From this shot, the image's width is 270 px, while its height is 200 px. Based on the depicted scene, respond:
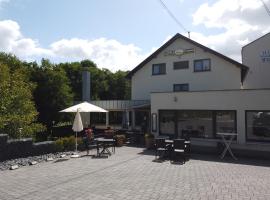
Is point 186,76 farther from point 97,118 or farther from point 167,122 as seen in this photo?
point 97,118

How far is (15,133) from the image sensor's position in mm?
17859

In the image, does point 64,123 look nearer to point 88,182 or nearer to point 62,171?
point 62,171

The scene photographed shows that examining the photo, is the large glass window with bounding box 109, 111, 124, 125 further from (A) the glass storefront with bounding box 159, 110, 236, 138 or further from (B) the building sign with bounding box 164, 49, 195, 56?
(A) the glass storefront with bounding box 159, 110, 236, 138

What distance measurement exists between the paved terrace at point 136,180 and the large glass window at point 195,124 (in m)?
3.52

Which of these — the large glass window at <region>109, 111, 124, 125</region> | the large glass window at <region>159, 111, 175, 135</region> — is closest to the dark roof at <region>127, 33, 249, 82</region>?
the large glass window at <region>109, 111, 124, 125</region>

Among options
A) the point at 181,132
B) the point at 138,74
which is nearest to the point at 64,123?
the point at 138,74

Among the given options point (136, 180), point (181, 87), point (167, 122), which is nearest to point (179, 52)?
point (181, 87)

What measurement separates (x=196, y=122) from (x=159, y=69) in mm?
9006

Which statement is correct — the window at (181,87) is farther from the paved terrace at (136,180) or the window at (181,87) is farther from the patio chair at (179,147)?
the paved terrace at (136,180)

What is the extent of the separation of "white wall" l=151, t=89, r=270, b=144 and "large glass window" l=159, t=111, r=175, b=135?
40 centimetres

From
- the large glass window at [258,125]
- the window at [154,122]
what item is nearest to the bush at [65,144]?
the window at [154,122]

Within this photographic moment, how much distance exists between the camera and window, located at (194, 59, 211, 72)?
24406mm

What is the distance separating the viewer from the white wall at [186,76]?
2364cm

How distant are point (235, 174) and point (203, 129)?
22.0 ft
